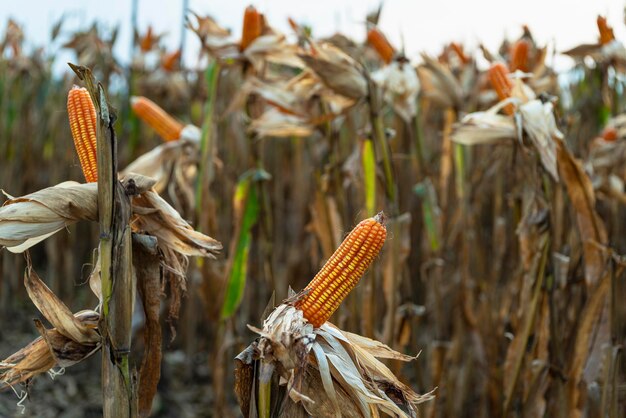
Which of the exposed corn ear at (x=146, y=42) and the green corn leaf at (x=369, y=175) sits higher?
the exposed corn ear at (x=146, y=42)

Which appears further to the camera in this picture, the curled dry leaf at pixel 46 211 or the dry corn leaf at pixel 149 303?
the dry corn leaf at pixel 149 303

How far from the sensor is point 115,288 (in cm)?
132

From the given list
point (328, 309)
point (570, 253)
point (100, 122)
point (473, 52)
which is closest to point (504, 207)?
point (473, 52)

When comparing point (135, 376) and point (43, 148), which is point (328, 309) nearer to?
point (135, 376)

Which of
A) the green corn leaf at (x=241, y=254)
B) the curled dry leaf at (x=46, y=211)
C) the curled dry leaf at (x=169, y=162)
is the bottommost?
the green corn leaf at (x=241, y=254)

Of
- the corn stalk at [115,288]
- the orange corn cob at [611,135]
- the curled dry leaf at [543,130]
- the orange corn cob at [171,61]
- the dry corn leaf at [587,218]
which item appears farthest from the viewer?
the orange corn cob at [171,61]

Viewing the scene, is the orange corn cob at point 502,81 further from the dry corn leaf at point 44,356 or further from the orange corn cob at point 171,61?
the orange corn cob at point 171,61

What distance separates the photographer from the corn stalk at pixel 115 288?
131 centimetres

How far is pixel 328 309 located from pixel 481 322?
2541 mm

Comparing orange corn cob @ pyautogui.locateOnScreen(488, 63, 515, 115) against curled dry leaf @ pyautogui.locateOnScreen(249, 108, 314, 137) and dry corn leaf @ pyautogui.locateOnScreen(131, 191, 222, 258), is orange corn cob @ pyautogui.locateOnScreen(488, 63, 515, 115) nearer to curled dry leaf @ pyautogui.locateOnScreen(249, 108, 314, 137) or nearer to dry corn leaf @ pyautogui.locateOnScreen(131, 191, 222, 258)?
curled dry leaf @ pyautogui.locateOnScreen(249, 108, 314, 137)

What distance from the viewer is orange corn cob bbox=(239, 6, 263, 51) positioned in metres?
3.11

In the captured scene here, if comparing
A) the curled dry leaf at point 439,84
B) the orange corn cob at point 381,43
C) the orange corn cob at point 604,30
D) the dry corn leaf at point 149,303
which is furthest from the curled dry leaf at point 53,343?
the orange corn cob at point 604,30

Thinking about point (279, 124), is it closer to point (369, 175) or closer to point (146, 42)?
point (369, 175)

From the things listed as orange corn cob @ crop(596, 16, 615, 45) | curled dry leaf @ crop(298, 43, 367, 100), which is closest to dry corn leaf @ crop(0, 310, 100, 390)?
curled dry leaf @ crop(298, 43, 367, 100)
